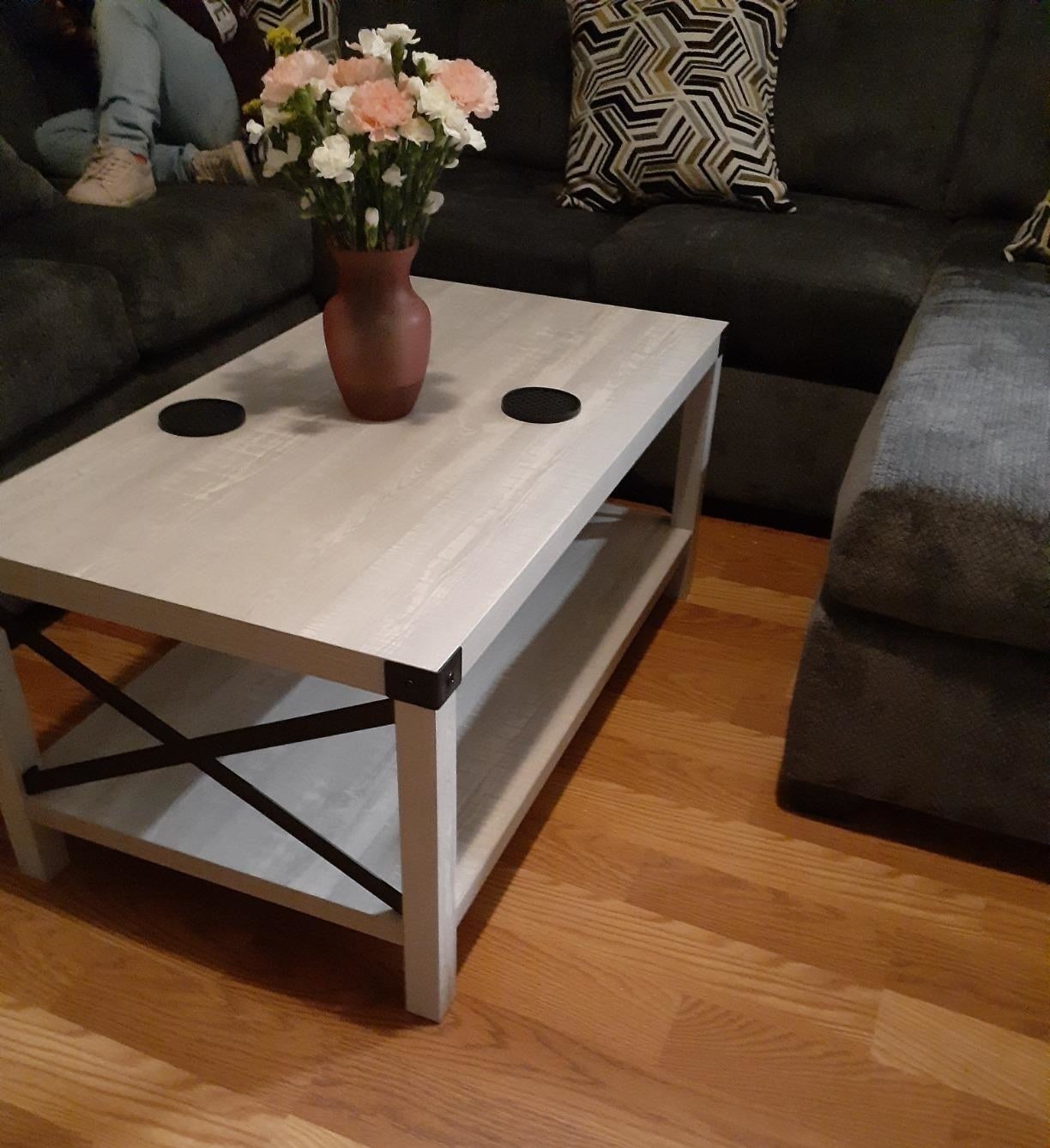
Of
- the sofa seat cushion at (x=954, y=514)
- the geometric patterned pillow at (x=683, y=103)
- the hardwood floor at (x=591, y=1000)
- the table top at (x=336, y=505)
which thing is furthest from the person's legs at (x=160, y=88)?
the sofa seat cushion at (x=954, y=514)

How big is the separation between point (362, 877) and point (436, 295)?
95cm

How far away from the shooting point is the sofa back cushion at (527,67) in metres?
2.31

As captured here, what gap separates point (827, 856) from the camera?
130 cm

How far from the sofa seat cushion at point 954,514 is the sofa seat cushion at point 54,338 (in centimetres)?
112

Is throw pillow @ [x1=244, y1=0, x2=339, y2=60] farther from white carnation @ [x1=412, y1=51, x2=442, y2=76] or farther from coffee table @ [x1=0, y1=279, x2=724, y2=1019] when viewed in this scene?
white carnation @ [x1=412, y1=51, x2=442, y2=76]

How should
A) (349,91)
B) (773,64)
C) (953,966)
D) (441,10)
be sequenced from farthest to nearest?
(441,10) < (773,64) < (953,966) < (349,91)

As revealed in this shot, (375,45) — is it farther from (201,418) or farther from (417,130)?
(201,418)

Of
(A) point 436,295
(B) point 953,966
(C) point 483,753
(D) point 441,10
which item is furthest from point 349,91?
(D) point 441,10

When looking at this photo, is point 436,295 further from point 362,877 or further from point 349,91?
point 362,877

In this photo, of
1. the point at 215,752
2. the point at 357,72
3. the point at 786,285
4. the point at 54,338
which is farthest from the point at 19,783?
the point at 786,285

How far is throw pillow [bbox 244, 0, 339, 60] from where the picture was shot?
2320 millimetres

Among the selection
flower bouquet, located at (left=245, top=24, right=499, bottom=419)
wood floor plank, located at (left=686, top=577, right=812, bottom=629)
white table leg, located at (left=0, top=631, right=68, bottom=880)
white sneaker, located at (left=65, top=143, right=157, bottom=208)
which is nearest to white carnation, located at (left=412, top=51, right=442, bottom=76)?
flower bouquet, located at (left=245, top=24, right=499, bottom=419)

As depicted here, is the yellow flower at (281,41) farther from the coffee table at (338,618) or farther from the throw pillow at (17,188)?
the throw pillow at (17,188)

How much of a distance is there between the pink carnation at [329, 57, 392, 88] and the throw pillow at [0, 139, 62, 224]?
101cm
